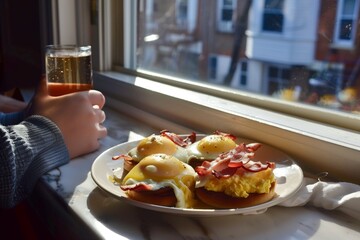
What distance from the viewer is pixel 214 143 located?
57 cm

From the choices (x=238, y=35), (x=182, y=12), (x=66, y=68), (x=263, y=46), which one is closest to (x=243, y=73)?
(x=238, y=35)

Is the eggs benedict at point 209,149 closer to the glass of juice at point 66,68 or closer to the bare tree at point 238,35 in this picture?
the glass of juice at point 66,68

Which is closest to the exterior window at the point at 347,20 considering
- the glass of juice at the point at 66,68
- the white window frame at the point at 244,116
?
the white window frame at the point at 244,116

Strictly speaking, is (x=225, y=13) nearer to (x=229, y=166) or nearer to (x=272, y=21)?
(x=272, y=21)

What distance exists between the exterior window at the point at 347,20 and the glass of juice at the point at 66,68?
0.48 m

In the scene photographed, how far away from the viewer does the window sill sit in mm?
567

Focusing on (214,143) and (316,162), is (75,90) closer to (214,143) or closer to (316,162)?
(214,143)

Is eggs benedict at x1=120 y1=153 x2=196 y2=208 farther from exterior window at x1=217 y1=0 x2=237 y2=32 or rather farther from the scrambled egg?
exterior window at x1=217 y1=0 x2=237 y2=32

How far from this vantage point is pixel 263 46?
5.72ft

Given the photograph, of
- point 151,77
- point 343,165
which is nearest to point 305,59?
point 151,77

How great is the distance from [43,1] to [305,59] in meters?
0.82

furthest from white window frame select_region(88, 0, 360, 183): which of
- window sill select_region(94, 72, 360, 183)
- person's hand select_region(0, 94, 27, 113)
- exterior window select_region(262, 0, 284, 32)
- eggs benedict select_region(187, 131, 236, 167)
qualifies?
exterior window select_region(262, 0, 284, 32)

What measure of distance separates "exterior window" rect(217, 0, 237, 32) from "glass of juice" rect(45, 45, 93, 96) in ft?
1.64

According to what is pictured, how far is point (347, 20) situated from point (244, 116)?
0.25 metres
